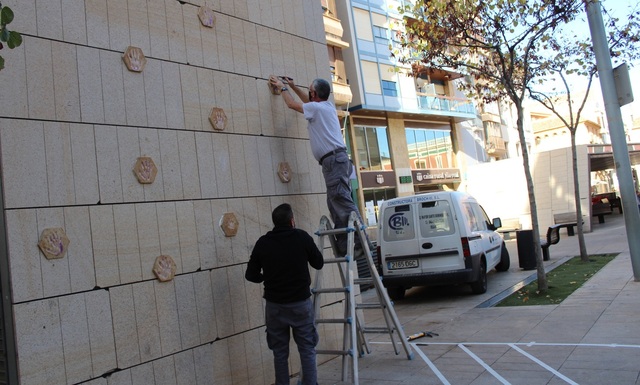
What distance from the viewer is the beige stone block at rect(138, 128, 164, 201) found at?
180 inches

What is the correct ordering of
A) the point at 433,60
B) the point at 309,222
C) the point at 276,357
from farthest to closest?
the point at 433,60
the point at 309,222
the point at 276,357

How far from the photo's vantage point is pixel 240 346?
5.08m

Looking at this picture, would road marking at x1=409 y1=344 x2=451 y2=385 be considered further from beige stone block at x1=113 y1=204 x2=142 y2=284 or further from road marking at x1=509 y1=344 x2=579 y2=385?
beige stone block at x1=113 y1=204 x2=142 y2=284

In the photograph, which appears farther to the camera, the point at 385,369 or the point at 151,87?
the point at 385,369

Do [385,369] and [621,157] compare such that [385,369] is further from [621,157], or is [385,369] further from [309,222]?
[621,157]

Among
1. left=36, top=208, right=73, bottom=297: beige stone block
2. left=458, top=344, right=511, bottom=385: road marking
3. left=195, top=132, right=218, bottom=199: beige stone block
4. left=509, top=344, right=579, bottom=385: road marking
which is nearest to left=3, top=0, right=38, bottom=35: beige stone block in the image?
left=36, top=208, right=73, bottom=297: beige stone block

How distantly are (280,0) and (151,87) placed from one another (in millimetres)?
2381

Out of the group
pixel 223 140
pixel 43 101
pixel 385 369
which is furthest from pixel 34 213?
pixel 385 369

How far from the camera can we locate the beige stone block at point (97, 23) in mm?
4359

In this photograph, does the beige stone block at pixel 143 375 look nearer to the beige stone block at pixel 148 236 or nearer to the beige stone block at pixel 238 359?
the beige stone block at pixel 148 236

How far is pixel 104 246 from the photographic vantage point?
4148 millimetres

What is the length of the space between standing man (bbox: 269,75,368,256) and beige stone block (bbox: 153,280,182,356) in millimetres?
1862

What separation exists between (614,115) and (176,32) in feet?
26.3

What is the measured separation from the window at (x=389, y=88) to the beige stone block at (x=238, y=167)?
25.6 meters
